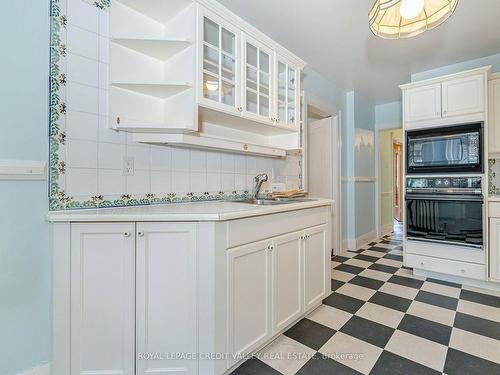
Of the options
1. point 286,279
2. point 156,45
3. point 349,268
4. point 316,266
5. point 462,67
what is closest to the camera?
point 156,45

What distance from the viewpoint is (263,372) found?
1.33 m

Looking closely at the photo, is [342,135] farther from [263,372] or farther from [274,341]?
[263,372]

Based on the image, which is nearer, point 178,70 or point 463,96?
point 178,70

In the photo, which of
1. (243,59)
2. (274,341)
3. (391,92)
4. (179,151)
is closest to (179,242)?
(179,151)

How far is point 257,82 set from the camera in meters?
1.91

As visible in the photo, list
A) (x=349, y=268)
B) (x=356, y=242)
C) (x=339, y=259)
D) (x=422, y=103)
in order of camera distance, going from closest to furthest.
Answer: (x=422, y=103) < (x=349, y=268) < (x=339, y=259) < (x=356, y=242)

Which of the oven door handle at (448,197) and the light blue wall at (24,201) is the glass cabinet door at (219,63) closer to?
the light blue wall at (24,201)

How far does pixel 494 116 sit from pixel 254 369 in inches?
122

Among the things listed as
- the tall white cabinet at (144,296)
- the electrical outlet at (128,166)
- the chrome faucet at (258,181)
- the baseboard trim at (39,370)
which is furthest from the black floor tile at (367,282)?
the baseboard trim at (39,370)

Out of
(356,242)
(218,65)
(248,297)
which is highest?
(218,65)

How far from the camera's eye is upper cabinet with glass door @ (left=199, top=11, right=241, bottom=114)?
1.55 meters

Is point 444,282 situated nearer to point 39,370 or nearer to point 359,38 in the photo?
point 359,38

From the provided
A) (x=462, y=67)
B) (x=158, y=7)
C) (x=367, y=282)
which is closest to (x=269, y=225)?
(x=158, y=7)

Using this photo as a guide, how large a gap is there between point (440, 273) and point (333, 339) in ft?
5.66
